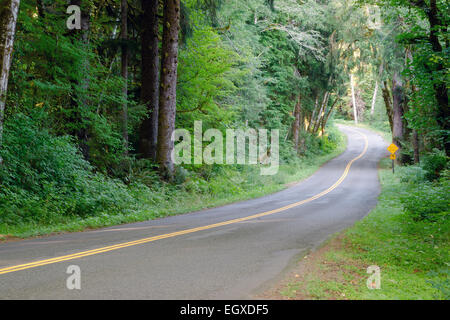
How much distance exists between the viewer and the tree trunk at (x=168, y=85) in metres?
16.5

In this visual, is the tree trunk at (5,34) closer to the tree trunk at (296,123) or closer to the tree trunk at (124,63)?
the tree trunk at (124,63)

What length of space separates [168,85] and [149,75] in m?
1.49

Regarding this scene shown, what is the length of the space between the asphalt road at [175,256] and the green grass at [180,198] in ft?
2.68

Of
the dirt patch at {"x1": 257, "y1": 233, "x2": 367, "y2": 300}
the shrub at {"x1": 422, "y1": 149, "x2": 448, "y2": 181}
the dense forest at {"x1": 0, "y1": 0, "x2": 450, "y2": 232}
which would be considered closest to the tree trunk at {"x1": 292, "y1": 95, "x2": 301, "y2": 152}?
the dense forest at {"x1": 0, "y1": 0, "x2": 450, "y2": 232}

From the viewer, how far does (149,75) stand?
17.7 metres

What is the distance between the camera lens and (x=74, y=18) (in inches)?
575

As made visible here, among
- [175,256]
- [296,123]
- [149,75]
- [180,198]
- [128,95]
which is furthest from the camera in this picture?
[296,123]

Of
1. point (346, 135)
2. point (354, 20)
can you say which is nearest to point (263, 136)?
point (354, 20)

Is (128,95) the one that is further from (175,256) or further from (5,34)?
(175,256)

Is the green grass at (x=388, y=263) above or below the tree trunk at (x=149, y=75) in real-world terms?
below

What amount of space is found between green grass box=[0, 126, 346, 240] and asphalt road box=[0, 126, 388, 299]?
82 cm

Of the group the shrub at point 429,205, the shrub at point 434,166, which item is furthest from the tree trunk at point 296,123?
the shrub at point 429,205

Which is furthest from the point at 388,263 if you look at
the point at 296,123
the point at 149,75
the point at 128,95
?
the point at 296,123
